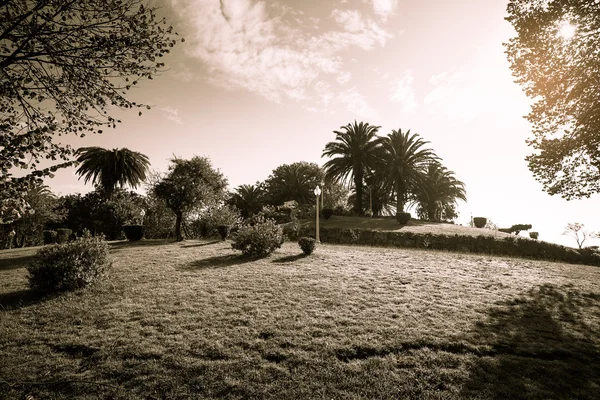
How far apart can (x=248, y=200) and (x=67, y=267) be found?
1561 inches

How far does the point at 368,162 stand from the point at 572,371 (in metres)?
34.0

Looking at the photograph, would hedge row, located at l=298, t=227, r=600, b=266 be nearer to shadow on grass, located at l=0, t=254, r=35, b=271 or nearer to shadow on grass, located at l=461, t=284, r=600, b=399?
shadow on grass, located at l=461, t=284, r=600, b=399

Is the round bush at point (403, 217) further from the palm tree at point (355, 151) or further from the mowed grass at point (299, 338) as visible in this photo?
the mowed grass at point (299, 338)

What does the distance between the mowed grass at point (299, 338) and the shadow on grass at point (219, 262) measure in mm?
1370

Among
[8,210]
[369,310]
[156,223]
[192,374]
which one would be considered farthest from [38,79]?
[156,223]

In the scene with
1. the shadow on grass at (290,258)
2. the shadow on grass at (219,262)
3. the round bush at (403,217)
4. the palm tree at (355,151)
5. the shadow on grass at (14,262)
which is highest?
the palm tree at (355,151)

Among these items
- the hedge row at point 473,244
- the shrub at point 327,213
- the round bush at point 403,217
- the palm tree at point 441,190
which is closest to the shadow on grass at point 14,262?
the hedge row at point 473,244

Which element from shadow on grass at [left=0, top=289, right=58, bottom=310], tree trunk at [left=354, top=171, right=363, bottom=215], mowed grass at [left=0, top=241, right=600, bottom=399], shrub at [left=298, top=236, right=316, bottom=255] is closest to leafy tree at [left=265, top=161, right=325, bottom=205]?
tree trunk at [left=354, top=171, right=363, bottom=215]

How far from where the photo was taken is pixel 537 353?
5.74m

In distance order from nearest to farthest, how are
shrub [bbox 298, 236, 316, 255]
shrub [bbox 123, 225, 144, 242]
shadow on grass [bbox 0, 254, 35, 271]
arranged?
shadow on grass [bbox 0, 254, 35, 271] → shrub [bbox 298, 236, 316, 255] → shrub [bbox 123, 225, 144, 242]

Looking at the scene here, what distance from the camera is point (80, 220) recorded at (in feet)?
118

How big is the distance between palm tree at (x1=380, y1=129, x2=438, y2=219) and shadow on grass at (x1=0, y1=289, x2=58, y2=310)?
114 ft

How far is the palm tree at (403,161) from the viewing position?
120 ft

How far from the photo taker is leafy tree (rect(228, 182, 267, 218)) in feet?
157
